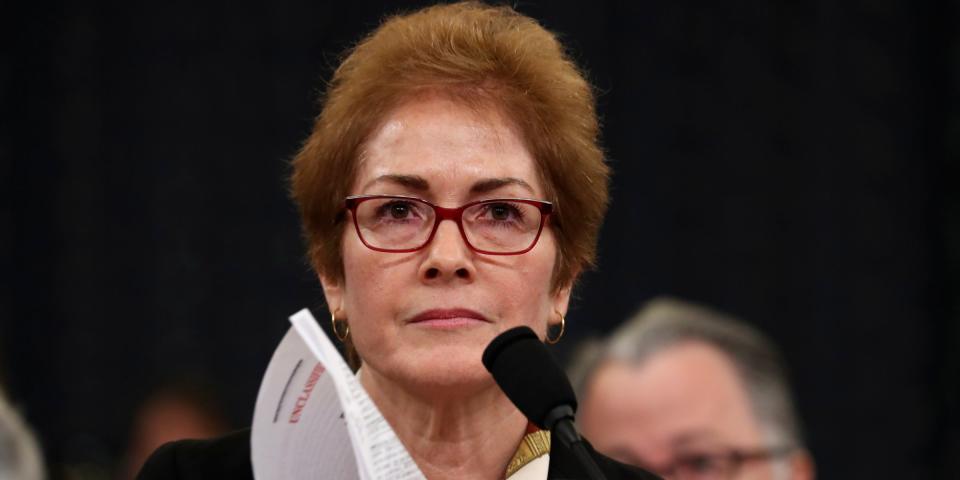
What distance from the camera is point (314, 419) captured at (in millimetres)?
1880

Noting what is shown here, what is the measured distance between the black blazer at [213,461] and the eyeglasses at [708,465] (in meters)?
1.05

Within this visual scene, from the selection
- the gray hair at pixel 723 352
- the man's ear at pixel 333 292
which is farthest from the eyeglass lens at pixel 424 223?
the gray hair at pixel 723 352

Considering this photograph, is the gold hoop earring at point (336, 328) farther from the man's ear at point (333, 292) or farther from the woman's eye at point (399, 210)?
the woman's eye at point (399, 210)

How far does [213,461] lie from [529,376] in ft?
2.03

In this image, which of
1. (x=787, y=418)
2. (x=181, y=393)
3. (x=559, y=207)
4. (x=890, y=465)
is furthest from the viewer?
(x=890, y=465)

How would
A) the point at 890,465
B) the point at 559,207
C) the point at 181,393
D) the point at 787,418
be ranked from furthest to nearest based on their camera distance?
the point at 890,465, the point at 181,393, the point at 787,418, the point at 559,207

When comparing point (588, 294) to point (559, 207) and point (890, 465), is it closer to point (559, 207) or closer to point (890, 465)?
A: point (890, 465)

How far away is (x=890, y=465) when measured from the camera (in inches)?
196

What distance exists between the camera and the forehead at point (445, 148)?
2080 mm

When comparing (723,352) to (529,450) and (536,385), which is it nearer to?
(529,450)

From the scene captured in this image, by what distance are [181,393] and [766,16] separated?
2.18m

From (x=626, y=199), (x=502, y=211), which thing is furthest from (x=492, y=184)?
(x=626, y=199)

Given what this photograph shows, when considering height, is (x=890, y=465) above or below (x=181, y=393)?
below

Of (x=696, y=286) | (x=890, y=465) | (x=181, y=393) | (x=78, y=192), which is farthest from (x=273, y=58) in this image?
(x=890, y=465)
